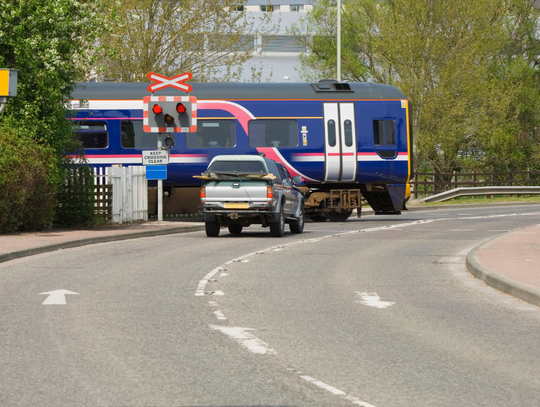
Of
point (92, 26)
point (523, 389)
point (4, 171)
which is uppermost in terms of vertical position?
point (92, 26)

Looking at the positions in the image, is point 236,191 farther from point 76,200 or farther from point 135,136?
point 135,136

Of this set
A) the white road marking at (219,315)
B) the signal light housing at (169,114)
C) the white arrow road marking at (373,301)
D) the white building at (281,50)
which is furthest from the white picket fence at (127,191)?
the white building at (281,50)

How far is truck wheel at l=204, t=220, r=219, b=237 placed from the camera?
75.2ft

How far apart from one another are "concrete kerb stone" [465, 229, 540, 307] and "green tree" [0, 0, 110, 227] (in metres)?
10.9

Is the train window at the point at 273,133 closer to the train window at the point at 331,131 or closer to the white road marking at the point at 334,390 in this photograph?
the train window at the point at 331,131

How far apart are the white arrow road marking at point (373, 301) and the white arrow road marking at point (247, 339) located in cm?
230

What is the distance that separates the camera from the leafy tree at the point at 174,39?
36.7m

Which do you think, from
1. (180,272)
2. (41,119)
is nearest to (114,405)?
(180,272)

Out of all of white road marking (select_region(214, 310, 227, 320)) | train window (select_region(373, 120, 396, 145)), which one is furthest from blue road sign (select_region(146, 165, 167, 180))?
white road marking (select_region(214, 310, 227, 320))

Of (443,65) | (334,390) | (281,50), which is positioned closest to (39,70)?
(334,390)

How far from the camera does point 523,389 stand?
673 cm

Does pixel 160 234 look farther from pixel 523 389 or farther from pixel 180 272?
pixel 523 389

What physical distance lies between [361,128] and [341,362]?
21685 mm

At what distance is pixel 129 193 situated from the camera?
26188 mm
